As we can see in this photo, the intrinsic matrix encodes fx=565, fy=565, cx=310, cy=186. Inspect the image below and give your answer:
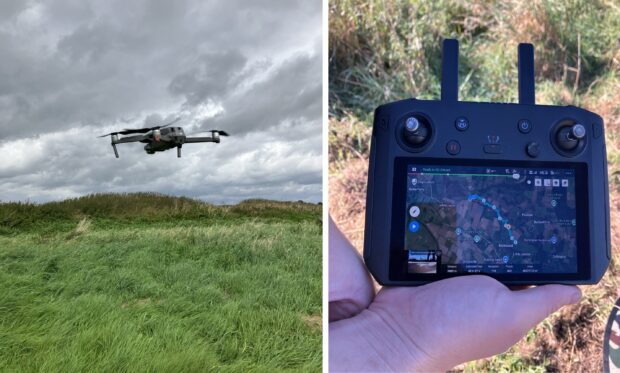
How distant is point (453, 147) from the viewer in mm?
651

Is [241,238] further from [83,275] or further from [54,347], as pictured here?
[54,347]

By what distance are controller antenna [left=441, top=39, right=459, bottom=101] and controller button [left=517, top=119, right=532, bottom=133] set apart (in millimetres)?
78

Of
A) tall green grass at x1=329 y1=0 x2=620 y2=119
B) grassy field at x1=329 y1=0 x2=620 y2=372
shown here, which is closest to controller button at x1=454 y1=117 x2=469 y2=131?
grassy field at x1=329 y1=0 x2=620 y2=372

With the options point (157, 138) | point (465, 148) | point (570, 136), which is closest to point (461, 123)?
point (465, 148)

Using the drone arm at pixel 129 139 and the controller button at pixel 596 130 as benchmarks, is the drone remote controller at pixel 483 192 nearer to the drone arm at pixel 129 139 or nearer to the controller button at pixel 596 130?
the controller button at pixel 596 130

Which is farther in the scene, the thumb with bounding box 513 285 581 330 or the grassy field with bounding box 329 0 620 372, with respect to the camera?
the grassy field with bounding box 329 0 620 372

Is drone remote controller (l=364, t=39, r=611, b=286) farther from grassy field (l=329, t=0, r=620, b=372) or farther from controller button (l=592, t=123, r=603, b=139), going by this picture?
grassy field (l=329, t=0, r=620, b=372)

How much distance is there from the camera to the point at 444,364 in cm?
65

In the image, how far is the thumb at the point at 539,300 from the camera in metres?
0.64

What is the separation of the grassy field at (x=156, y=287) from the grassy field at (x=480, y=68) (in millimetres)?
1261

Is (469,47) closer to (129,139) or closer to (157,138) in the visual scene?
(157,138)

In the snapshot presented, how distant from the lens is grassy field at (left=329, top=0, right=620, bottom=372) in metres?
1.48

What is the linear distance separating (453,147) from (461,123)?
3 cm

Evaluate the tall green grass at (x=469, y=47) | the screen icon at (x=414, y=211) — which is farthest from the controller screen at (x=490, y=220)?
the tall green grass at (x=469, y=47)
